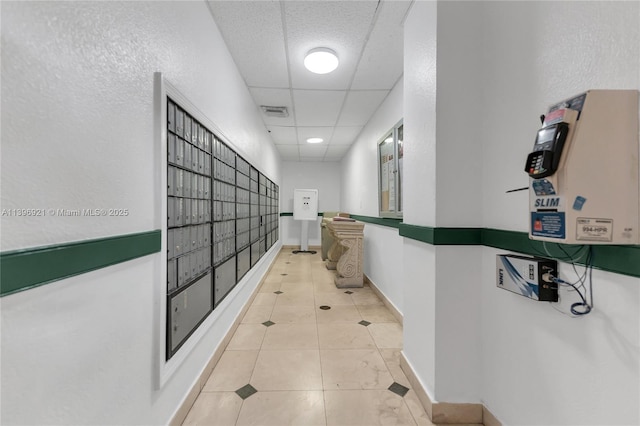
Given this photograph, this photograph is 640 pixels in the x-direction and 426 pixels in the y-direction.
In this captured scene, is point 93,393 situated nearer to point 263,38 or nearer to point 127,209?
point 127,209

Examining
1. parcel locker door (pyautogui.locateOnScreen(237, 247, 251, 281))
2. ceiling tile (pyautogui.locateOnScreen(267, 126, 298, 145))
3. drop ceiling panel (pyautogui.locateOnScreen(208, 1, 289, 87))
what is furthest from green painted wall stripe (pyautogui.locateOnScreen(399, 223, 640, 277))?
ceiling tile (pyautogui.locateOnScreen(267, 126, 298, 145))

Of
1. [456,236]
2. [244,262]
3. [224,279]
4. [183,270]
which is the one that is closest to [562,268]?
[456,236]

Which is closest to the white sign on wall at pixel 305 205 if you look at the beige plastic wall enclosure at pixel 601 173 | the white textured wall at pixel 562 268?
the white textured wall at pixel 562 268

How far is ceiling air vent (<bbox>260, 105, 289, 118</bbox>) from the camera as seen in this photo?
12.7 ft

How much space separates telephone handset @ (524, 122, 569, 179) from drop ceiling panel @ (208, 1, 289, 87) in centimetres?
199

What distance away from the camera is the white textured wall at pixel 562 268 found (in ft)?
2.74

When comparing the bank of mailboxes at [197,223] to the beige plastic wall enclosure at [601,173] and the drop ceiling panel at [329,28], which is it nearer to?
the drop ceiling panel at [329,28]

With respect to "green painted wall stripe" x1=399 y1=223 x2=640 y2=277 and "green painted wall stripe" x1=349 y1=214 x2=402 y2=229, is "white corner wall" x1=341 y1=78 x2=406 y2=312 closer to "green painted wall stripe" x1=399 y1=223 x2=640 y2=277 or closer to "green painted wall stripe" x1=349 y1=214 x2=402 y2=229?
"green painted wall stripe" x1=349 y1=214 x2=402 y2=229

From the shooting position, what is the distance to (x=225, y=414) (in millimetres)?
1551

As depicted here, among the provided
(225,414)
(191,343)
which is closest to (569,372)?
(225,414)

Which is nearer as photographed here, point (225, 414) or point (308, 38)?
point (225, 414)

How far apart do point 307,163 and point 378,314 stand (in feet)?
19.3

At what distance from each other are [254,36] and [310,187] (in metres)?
5.95

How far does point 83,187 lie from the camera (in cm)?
87
